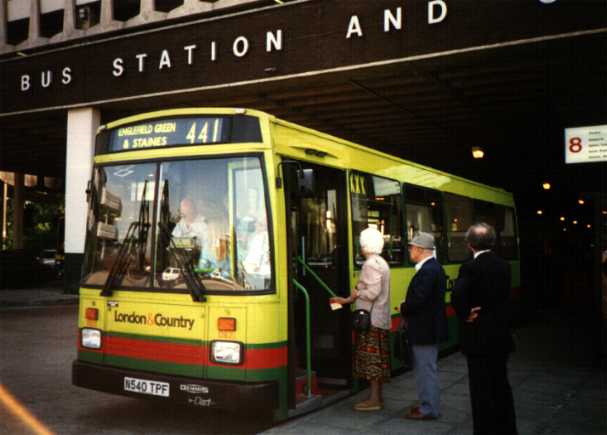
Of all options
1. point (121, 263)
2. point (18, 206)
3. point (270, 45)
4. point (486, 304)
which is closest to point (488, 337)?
point (486, 304)

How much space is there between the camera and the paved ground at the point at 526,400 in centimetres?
588

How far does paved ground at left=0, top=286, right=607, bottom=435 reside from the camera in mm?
5883

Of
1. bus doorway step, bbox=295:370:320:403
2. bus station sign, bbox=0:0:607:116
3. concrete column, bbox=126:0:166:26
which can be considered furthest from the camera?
concrete column, bbox=126:0:166:26

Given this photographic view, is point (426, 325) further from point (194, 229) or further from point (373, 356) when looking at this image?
point (194, 229)

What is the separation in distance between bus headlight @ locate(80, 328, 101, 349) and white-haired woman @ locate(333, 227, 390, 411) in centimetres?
241

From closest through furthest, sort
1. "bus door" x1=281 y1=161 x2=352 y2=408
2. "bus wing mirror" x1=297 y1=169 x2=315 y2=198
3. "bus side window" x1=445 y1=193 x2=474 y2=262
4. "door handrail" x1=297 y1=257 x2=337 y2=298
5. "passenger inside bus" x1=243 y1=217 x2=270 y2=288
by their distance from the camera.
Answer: "passenger inside bus" x1=243 y1=217 x2=270 y2=288 < "bus wing mirror" x1=297 y1=169 x2=315 y2=198 < "door handrail" x1=297 y1=257 x2=337 y2=298 < "bus door" x1=281 y1=161 x2=352 y2=408 < "bus side window" x1=445 y1=193 x2=474 y2=262

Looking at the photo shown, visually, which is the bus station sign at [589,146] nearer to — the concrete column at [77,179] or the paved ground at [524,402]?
the paved ground at [524,402]

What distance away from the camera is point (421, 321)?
6.14 meters

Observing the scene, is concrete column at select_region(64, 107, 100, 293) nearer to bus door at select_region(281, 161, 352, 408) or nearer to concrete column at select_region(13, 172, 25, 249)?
bus door at select_region(281, 161, 352, 408)

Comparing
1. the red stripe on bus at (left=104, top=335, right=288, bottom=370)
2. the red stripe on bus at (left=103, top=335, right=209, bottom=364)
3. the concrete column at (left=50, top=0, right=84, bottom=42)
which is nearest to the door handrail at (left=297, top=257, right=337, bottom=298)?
the red stripe on bus at (left=104, top=335, right=288, bottom=370)

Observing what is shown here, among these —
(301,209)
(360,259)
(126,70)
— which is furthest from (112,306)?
(126,70)

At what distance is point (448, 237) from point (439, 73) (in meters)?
5.28

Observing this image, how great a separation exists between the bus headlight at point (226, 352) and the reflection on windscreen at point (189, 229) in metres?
0.47

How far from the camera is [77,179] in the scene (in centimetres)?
1778
